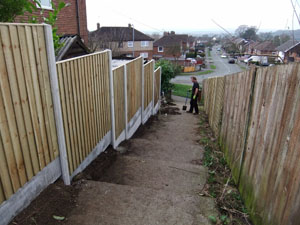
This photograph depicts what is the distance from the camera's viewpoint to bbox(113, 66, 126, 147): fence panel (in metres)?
4.91

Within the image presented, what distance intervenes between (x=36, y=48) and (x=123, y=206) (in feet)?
6.62

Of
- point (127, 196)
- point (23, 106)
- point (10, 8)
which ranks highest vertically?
point (10, 8)

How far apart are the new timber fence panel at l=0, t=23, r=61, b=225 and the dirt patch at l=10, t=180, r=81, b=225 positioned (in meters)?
0.07

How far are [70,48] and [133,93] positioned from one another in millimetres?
1934

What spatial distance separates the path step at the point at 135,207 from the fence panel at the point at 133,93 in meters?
2.99

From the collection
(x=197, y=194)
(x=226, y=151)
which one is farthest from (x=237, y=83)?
(x=197, y=194)

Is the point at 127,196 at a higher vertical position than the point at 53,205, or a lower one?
lower

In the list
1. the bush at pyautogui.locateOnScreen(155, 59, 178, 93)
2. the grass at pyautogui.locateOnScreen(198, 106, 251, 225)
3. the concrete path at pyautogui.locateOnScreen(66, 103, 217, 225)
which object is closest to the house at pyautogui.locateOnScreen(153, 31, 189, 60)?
the bush at pyautogui.locateOnScreen(155, 59, 178, 93)

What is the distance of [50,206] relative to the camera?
259cm

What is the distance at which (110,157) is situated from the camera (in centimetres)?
449

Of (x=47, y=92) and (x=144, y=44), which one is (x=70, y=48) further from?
(x=144, y=44)

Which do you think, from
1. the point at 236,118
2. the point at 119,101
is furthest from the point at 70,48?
the point at 236,118

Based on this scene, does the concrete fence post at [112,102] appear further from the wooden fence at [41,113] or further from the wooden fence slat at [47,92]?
the wooden fence slat at [47,92]

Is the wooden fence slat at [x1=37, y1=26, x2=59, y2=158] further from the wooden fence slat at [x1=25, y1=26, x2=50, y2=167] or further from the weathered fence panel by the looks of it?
the weathered fence panel
